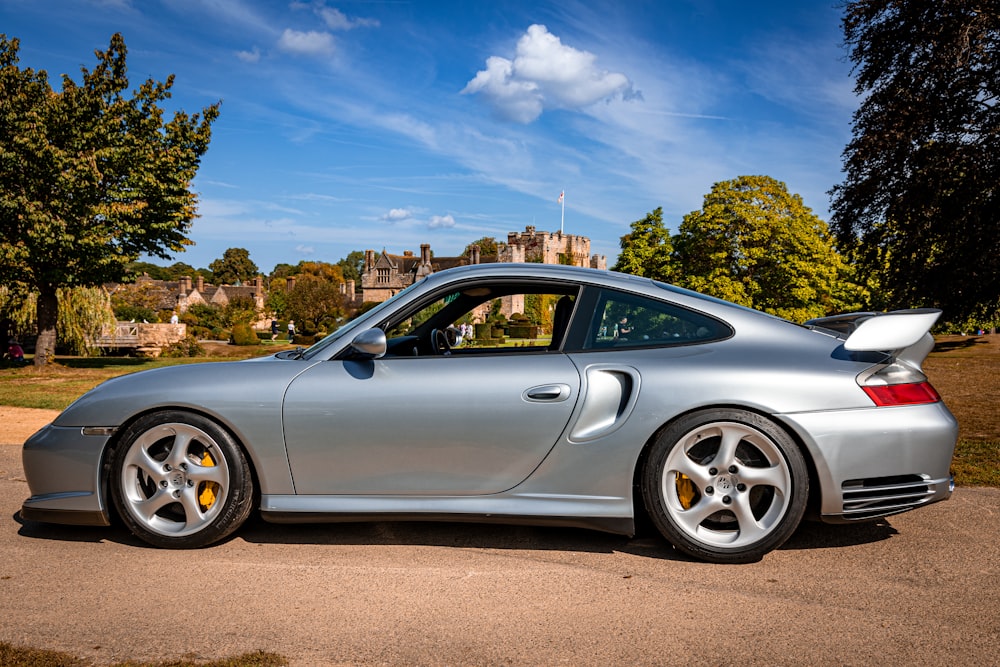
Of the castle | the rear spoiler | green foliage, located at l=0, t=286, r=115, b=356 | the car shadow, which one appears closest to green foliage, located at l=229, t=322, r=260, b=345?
green foliage, located at l=0, t=286, r=115, b=356

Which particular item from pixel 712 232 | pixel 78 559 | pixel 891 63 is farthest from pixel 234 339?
pixel 78 559

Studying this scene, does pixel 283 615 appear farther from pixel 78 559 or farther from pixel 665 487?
pixel 665 487

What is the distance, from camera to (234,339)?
4447 centimetres

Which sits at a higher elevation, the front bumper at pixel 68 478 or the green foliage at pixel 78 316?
the green foliage at pixel 78 316

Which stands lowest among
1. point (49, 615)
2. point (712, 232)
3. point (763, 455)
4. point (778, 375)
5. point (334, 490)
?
point (49, 615)

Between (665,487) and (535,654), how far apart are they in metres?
1.24

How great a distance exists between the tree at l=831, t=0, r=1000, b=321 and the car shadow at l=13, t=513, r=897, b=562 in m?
18.7

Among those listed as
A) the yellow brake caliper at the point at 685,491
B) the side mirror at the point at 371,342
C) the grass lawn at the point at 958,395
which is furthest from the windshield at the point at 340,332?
the yellow brake caliper at the point at 685,491

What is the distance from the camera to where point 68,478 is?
3791 mm

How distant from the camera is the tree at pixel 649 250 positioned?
142 ft

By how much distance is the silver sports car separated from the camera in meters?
3.51

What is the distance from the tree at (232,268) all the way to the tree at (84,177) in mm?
127073

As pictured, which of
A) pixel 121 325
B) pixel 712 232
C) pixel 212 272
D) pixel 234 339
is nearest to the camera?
pixel 121 325

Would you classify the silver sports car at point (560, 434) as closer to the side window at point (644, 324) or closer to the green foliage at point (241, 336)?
the side window at point (644, 324)
